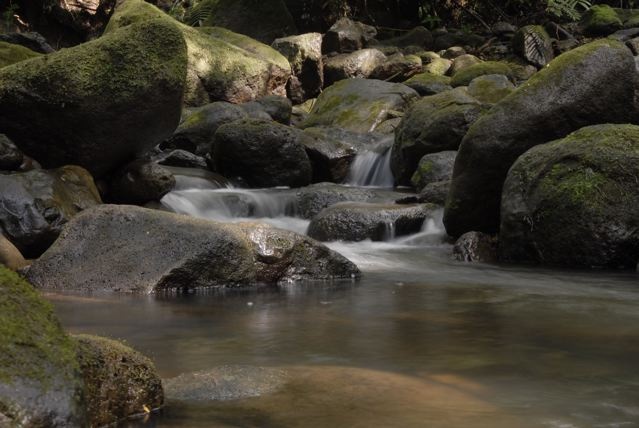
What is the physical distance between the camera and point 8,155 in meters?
8.43

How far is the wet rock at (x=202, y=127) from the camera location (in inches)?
580

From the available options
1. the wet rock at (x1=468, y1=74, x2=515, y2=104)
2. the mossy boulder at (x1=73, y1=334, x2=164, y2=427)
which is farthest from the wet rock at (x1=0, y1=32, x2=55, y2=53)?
the mossy boulder at (x1=73, y1=334, x2=164, y2=427)

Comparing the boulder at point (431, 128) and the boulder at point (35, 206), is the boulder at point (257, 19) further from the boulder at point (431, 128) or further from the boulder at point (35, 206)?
the boulder at point (35, 206)

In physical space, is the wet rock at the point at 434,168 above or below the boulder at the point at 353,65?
below

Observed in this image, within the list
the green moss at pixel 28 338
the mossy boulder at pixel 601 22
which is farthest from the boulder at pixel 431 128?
the green moss at pixel 28 338

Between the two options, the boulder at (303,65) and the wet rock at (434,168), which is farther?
the boulder at (303,65)

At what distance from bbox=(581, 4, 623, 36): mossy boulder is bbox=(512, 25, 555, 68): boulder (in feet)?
5.75

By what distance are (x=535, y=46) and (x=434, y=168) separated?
9831 millimetres

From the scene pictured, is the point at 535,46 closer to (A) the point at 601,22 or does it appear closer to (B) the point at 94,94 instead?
(A) the point at 601,22

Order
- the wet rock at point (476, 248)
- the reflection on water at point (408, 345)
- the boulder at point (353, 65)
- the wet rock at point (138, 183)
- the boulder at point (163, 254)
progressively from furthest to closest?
the boulder at point (353, 65)
the wet rock at point (138, 183)
the wet rock at point (476, 248)
the boulder at point (163, 254)
the reflection on water at point (408, 345)

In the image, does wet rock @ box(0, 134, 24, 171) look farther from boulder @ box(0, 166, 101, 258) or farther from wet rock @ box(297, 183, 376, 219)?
wet rock @ box(297, 183, 376, 219)

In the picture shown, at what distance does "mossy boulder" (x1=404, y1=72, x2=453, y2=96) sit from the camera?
729 inches

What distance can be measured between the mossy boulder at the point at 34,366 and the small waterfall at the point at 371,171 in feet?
38.0

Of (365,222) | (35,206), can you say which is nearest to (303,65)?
→ (365,222)
